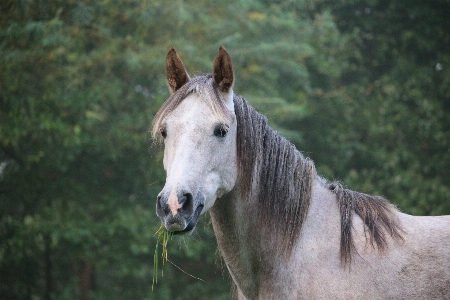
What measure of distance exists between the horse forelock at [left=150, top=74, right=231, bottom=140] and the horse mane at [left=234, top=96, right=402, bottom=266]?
0.66ft

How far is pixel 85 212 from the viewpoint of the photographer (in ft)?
37.6

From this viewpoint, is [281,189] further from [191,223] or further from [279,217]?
[191,223]

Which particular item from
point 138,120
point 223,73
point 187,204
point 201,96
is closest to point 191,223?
point 187,204

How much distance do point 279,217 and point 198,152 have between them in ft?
2.52

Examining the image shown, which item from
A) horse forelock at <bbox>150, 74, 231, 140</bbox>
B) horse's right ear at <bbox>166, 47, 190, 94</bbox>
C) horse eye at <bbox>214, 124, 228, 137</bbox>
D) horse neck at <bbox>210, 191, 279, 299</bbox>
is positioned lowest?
horse neck at <bbox>210, 191, 279, 299</bbox>

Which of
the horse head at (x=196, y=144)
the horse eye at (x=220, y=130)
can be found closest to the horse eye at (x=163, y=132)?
the horse head at (x=196, y=144)

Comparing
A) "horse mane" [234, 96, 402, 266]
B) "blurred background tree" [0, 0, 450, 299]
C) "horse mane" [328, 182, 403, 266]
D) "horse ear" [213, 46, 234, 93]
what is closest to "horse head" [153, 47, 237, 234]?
"horse ear" [213, 46, 234, 93]

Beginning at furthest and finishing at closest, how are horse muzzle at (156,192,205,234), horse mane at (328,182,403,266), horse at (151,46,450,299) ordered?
horse mane at (328,182,403,266) < horse at (151,46,450,299) < horse muzzle at (156,192,205,234)

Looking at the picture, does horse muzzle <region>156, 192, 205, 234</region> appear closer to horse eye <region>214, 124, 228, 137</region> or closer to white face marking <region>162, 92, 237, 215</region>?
white face marking <region>162, 92, 237, 215</region>

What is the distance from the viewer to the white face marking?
10.1ft

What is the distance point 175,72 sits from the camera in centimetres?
373

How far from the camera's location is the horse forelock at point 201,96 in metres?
3.38

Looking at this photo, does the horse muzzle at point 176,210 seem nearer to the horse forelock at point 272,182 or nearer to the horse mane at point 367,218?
the horse forelock at point 272,182

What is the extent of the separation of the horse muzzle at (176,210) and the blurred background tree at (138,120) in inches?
268
